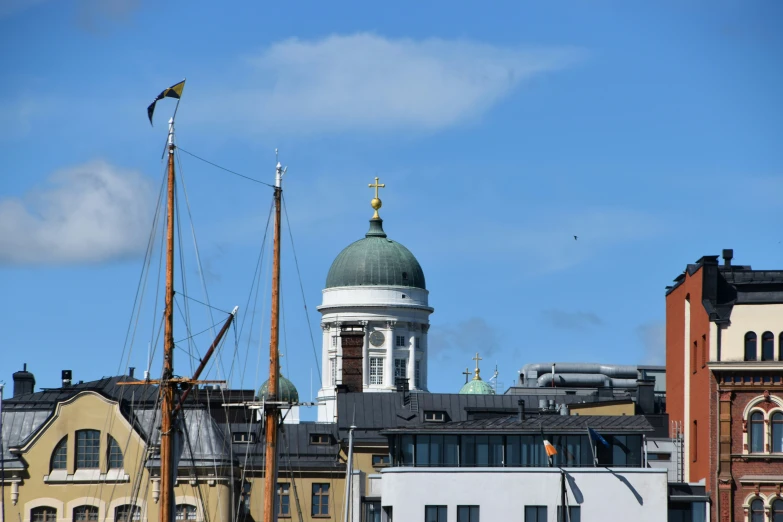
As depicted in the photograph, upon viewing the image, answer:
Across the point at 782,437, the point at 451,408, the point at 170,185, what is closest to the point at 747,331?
the point at 782,437

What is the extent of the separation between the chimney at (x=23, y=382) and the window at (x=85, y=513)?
19.5 m

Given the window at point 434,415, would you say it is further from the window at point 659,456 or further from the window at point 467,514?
the window at point 467,514

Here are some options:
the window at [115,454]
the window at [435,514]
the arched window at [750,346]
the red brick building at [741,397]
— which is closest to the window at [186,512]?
the window at [115,454]

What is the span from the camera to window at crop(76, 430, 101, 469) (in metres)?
107

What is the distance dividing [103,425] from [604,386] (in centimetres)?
6137

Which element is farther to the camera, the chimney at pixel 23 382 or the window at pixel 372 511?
the chimney at pixel 23 382

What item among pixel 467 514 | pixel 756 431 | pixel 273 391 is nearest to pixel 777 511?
pixel 756 431

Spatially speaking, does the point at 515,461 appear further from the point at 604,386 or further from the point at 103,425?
the point at 604,386

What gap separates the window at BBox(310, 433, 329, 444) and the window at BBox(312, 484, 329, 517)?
5.41 meters

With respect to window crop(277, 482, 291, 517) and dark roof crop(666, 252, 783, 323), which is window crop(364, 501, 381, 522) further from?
dark roof crop(666, 252, 783, 323)

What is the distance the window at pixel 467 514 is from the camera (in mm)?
89250

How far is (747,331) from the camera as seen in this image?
308 feet

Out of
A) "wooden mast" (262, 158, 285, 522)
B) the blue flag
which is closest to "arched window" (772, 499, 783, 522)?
the blue flag

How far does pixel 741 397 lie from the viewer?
9331 cm
